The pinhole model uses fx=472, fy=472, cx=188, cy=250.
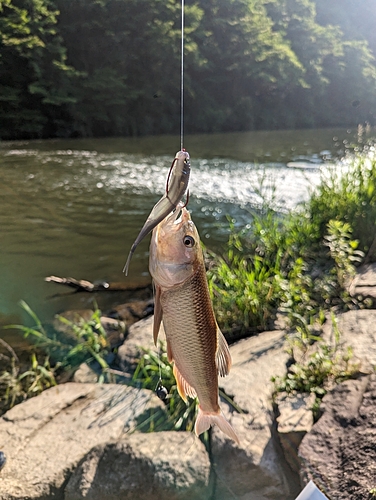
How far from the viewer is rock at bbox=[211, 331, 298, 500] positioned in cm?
306

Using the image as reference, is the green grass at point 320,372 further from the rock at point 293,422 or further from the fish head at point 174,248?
the fish head at point 174,248

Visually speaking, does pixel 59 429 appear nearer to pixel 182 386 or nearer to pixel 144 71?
pixel 182 386

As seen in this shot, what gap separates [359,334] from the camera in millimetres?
3947

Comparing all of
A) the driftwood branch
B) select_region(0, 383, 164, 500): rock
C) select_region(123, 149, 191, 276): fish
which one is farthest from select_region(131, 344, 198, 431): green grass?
the driftwood branch

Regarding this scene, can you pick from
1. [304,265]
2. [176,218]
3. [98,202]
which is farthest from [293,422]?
[98,202]

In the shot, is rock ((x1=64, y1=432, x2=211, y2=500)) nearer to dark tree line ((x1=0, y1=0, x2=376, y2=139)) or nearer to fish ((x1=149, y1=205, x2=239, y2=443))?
fish ((x1=149, y1=205, x2=239, y2=443))

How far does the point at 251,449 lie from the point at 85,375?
227 centimetres

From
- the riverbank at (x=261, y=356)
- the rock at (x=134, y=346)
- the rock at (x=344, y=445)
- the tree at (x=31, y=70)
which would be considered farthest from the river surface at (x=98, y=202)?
the tree at (x=31, y=70)

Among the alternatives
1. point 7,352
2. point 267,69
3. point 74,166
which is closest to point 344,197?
point 7,352

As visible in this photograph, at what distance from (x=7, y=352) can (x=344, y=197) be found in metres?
4.67

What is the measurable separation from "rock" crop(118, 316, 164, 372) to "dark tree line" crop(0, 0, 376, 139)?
895 inches

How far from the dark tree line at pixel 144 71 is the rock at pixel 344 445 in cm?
2526

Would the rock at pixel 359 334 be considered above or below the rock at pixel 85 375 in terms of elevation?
above

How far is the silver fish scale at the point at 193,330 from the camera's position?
149 cm
